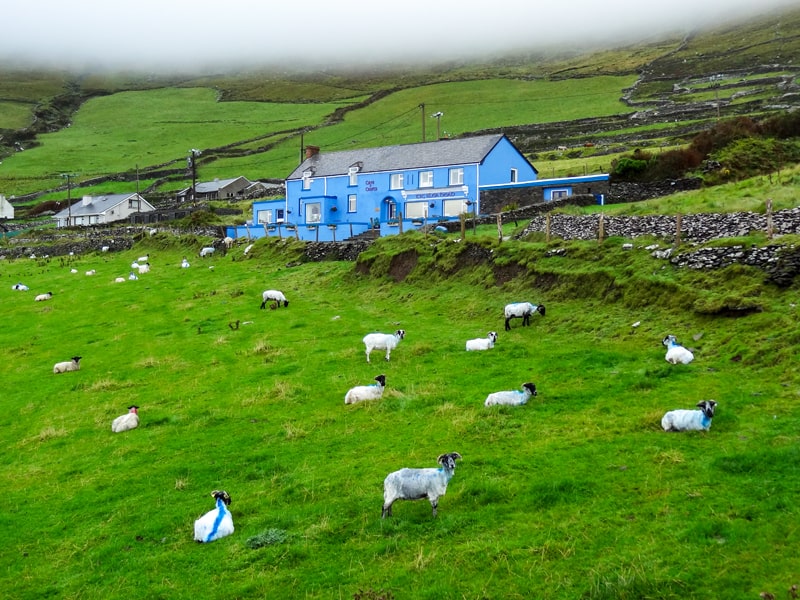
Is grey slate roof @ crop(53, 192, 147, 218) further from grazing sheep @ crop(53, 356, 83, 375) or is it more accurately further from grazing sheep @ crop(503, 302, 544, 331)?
grazing sheep @ crop(503, 302, 544, 331)

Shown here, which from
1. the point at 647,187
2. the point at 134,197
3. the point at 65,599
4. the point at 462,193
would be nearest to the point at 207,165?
the point at 134,197

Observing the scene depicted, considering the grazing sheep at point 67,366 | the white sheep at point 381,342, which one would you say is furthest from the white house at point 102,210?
the white sheep at point 381,342

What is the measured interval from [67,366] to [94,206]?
9131 centimetres

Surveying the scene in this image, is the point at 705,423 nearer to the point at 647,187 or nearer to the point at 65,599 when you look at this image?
the point at 65,599

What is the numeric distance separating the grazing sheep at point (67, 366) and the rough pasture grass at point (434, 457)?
0.58 metres

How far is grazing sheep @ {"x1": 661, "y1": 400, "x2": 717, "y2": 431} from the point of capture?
12.2 metres

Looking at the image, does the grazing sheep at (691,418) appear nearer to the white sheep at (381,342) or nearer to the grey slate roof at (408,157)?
the white sheep at (381,342)

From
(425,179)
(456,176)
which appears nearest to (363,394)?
(456,176)

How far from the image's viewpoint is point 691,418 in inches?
484

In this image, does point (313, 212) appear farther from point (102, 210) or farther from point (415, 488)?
point (415, 488)

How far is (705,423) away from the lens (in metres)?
12.2

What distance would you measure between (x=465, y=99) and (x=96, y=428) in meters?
160

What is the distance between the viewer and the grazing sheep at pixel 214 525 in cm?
1047

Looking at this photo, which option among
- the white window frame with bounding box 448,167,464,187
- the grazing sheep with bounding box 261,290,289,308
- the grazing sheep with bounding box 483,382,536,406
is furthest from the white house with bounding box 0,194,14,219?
the grazing sheep with bounding box 483,382,536,406
